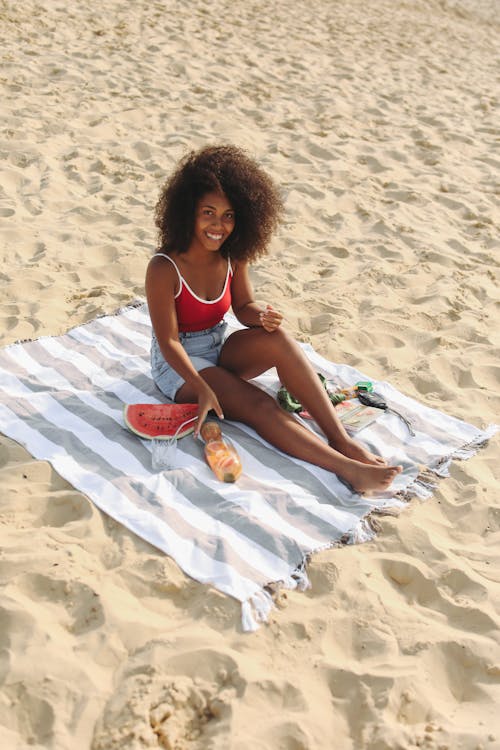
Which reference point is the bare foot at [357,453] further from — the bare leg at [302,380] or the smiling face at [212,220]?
the smiling face at [212,220]

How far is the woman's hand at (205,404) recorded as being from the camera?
110 inches

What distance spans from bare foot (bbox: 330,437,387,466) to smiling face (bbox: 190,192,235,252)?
0.94 meters

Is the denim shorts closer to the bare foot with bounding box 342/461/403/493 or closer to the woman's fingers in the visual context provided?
the woman's fingers

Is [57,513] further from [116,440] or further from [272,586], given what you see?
[272,586]

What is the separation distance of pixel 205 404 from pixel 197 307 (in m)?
0.47

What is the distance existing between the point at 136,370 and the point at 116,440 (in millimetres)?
624

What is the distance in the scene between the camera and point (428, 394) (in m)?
3.53

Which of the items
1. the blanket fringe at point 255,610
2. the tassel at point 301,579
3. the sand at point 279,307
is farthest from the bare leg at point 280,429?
the blanket fringe at point 255,610

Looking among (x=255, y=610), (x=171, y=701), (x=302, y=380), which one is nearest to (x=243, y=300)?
(x=302, y=380)

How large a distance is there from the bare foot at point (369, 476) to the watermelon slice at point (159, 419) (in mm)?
645

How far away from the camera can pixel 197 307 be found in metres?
3.07

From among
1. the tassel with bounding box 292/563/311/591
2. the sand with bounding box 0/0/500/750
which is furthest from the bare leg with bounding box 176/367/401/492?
the tassel with bounding box 292/563/311/591

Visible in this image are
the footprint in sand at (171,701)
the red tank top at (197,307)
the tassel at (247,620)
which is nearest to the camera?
the footprint in sand at (171,701)

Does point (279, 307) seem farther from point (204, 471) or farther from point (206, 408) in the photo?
point (204, 471)
